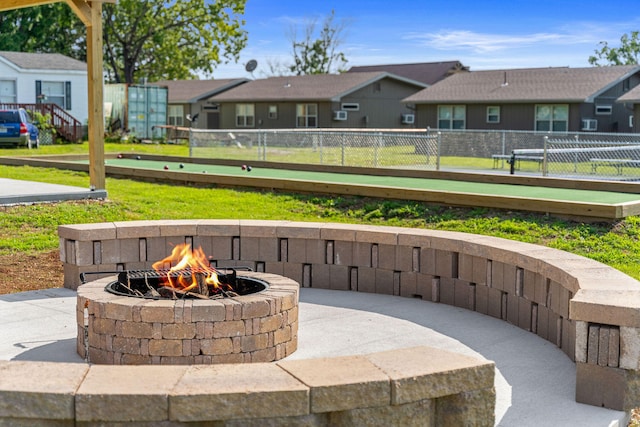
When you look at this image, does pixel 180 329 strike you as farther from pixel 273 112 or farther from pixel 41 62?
pixel 273 112

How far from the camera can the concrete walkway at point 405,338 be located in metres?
5.61

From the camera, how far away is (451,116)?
41844 mm

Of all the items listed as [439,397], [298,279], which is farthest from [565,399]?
[298,279]

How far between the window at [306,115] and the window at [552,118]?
12395 millimetres

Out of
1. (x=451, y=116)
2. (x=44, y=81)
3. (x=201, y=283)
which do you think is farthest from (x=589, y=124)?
(x=201, y=283)

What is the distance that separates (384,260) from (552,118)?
31.2m

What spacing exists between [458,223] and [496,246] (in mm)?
4549

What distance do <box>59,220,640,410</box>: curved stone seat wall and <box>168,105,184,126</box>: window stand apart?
149 feet

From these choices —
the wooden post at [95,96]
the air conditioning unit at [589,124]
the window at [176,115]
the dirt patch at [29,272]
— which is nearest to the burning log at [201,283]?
the dirt patch at [29,272]

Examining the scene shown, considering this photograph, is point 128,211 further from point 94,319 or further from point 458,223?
point 94,319

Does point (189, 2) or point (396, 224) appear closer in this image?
point (396, 224)

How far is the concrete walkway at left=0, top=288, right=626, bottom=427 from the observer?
5613 millimetres

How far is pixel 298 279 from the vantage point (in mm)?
9461

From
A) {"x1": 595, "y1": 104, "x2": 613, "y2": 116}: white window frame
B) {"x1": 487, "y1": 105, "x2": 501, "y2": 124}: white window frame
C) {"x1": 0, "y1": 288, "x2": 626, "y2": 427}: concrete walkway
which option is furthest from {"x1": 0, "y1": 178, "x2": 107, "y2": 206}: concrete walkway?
{"x1": 595, "y1": 104, "x2": 613, "y2": 116}: white window frame
